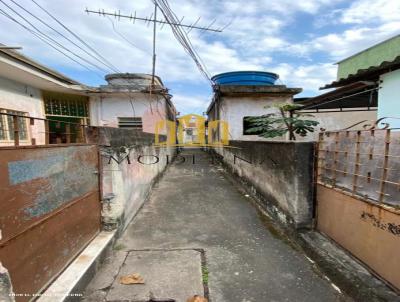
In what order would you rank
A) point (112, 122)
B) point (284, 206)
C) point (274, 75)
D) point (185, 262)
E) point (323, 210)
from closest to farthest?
point (185, 262)
point (323, 210)
point (284, 206)
point (112, 122)
point (274, 75)

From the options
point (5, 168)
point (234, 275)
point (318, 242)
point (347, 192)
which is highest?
point (5, 168)

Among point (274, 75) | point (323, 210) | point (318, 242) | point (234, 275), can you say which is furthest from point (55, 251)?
point (274, 75)

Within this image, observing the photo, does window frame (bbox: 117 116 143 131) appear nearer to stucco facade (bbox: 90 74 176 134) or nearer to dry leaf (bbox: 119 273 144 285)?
stucco facade (bbox: 90 74 176 134)

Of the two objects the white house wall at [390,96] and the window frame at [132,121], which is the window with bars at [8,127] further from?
the white house wall at [390,96]

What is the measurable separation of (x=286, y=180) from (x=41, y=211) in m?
3.41

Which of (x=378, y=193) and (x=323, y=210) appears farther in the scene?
(x=323, y=210)

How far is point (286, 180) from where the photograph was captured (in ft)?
13.2

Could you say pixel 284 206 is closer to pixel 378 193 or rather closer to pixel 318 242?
pixel 318 242

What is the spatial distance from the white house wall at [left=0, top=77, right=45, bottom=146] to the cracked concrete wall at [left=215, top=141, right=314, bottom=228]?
18.0 feet

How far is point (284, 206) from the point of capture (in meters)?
4.12

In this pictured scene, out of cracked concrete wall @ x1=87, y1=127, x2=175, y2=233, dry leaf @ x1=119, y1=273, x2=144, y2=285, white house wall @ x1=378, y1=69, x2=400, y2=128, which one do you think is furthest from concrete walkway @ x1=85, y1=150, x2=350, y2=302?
white house wall @ x1=378, y1=69, x2=400, y2=128

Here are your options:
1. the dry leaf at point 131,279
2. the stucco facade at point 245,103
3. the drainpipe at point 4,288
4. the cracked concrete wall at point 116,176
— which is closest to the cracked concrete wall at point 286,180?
the dry leaf at point 131,279

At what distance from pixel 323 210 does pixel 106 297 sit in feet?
9.77

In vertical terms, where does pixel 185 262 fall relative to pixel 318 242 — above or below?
below
